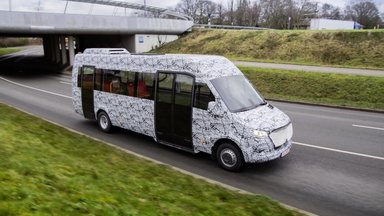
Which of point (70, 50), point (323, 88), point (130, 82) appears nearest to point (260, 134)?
point (130, 82)

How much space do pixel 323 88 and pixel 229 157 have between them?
1243 centimetres

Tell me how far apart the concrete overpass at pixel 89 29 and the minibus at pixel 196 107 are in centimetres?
2126

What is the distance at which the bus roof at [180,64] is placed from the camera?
29.1ft

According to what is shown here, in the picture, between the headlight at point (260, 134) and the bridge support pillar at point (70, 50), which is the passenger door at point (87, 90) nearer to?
the headlight at point (260, 134)

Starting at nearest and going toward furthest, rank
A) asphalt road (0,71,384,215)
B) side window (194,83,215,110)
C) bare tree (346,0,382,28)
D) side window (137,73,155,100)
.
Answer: asphalt road (0,71,384,215) → side window (194,83,215,110) → side window (137,73,155,100) → bare tree (346,0,382,28)

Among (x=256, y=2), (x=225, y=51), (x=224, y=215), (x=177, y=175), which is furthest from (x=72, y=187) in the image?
(x=256, y=2)

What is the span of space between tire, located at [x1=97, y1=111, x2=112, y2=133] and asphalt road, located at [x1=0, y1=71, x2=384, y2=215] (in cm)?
23

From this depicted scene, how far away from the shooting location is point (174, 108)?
9.25 meters

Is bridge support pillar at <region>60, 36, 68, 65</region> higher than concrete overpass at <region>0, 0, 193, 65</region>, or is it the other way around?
concrete overpass at <region>0, 0, 193, 65</region>

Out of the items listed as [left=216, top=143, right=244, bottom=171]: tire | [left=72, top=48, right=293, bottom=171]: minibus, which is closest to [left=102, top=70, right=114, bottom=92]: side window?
[left=72, top=48, right=293, bottom=171]: minibus

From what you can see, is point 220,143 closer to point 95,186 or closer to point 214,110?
point 214,110

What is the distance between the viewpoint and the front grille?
805cm

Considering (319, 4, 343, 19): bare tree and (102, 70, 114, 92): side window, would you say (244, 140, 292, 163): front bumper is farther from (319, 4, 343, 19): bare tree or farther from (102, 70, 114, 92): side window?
(319, 4, 343, 19): bare tree

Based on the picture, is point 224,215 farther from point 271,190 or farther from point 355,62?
point 355,62
